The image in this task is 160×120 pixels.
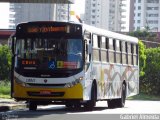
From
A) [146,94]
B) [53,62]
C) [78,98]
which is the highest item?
[53,62]

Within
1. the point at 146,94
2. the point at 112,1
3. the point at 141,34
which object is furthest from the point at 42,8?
the point at 146,94

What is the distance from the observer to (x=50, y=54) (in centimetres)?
2117

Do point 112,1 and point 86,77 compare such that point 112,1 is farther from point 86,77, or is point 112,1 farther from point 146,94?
point 86,77

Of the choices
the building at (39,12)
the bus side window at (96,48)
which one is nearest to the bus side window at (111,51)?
the bus side window at (96,48)

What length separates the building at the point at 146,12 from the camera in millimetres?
186750

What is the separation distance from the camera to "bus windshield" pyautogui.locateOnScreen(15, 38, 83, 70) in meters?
21.2

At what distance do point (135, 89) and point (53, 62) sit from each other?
9970 millimetres

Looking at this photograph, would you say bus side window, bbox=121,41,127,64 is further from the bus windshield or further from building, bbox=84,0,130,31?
building, bbox=84,0,130,31

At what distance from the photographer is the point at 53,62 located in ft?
69.4

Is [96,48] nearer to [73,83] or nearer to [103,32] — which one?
[103,32]

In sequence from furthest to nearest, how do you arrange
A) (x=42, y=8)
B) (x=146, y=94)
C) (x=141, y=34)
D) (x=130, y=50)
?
(x=42, y=8) < (x=141, y=34) < (x=146, y=94) < (x=130, y=50)

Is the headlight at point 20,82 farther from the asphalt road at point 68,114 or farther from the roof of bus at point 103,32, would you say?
the roof of bus at point 103,32

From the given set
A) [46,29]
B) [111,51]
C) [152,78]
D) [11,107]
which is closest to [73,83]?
[46,29]

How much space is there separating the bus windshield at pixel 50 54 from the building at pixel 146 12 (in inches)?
6533
